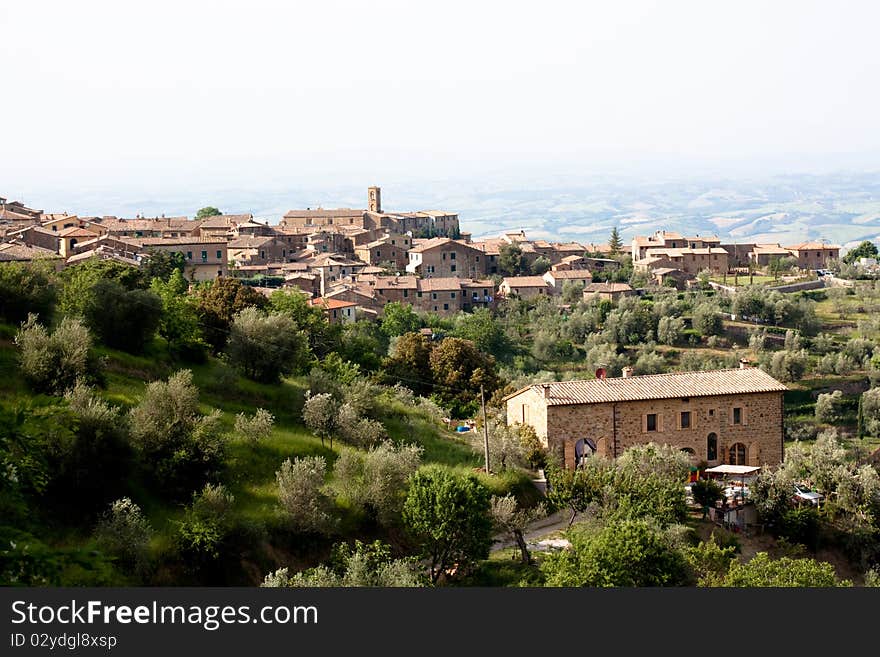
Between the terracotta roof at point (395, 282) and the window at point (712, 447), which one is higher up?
the terracotta roof at point (395, 282)

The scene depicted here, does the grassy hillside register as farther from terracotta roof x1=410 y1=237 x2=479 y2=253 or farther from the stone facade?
terracotta roof x1=410 y1=237 x2=479 y2=253

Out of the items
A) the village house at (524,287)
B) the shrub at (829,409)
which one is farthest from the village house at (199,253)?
the shrub at (829,409)

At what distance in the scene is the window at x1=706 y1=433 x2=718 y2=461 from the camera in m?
28.2

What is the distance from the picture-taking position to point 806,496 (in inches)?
933

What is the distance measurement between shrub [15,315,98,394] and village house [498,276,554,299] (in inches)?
1845

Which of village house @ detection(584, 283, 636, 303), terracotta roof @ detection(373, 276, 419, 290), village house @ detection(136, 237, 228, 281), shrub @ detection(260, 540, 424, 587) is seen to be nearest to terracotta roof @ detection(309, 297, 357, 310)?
village house @ detection(136, 237, 228, 281)

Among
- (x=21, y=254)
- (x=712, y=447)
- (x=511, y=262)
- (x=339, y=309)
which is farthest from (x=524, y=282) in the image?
(x=712, y=447)

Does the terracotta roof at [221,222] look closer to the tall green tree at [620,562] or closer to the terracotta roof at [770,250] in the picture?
the terracotta roof at [770,250]

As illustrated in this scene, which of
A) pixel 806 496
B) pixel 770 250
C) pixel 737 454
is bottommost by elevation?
pixel 737 454

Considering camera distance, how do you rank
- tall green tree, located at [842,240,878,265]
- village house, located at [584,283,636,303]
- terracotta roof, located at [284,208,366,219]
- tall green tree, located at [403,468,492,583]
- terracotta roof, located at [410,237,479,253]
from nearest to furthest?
1. tall green tree, located at [403,468,492,583]
2. village house, located at [584,283,636,303]
3. terracotta roof, located at [410,237,479,253]
4. terracotta roof, located at [284,208,366,219]
5. tall green tree, located at [842,240,878,265]

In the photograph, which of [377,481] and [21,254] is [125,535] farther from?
[21,254]

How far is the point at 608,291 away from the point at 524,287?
5.25 meters

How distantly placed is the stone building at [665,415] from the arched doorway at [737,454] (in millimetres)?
26

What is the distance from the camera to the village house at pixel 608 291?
65.1m
